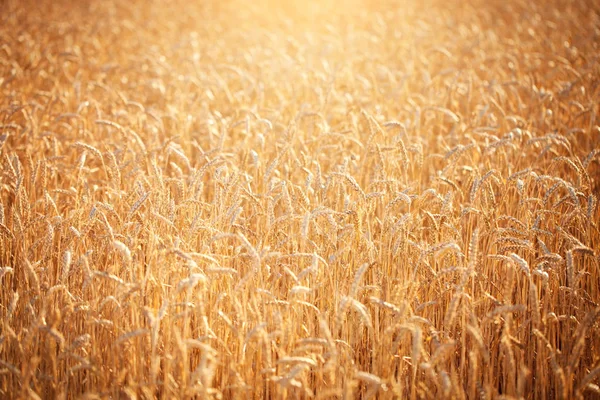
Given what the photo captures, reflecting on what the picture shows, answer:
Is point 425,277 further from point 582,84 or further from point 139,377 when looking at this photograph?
point 582,84

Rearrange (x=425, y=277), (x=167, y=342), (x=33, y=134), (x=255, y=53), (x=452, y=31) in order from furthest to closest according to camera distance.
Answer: (x=452, y=31) → (x=255, y=53) → (x=33, y=134) → (x=425, y=277) → (x=167, y=342)

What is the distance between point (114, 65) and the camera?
4.99 m

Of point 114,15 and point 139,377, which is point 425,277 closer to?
point 139,377

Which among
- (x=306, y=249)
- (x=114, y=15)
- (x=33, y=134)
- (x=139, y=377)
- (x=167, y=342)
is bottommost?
(x=139, y=377)

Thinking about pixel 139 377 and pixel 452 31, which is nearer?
pixel 139 377

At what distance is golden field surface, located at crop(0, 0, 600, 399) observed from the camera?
5.74 feet

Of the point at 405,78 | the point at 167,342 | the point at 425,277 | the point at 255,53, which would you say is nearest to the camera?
the point at 167,342

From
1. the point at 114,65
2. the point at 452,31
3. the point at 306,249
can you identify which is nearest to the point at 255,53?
the point at 114,65

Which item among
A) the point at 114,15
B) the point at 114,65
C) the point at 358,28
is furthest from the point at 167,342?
the point at 114,15

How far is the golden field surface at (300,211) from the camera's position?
1749mm

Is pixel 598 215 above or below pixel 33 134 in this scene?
below

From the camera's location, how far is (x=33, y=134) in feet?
10.8

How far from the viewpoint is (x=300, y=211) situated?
253cm

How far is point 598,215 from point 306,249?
1.44 meters
